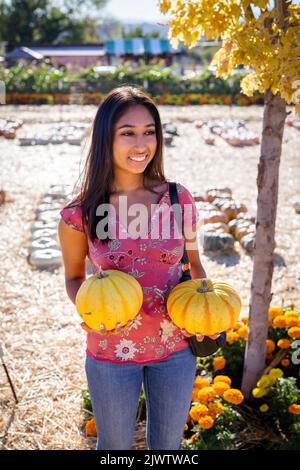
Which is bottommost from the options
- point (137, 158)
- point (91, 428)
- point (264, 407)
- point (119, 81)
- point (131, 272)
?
point (91, 428)

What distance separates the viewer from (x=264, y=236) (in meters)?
2.95

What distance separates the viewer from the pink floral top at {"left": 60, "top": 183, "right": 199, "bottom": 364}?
2.07 metres

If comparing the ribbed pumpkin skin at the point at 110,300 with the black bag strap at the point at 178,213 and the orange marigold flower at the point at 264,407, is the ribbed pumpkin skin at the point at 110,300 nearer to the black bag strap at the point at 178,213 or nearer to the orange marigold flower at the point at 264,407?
the black bag strap at the point at 178,213

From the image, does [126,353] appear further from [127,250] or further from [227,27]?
[227,27]

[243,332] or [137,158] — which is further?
[243,332]

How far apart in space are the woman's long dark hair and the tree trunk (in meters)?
0.79

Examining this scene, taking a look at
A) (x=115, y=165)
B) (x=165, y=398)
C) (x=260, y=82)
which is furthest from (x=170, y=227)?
(x=260, y=82)

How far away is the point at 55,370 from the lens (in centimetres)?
392

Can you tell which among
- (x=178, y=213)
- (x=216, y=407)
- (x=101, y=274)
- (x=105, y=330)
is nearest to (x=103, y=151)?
(x=178, y=213)

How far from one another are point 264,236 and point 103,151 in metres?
1.25

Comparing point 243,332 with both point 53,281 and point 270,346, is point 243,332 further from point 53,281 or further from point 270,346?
point 53,281

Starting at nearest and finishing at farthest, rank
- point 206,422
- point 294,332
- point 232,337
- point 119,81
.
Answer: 1. point 206,422
2. point 294,332
3. point 232,337
4. point 119,81

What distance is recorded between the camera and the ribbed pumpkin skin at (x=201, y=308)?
6.69 ft

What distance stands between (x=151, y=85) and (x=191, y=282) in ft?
63.7
